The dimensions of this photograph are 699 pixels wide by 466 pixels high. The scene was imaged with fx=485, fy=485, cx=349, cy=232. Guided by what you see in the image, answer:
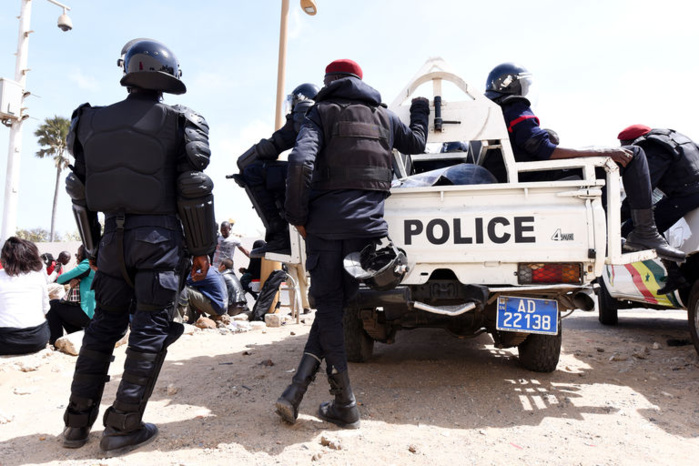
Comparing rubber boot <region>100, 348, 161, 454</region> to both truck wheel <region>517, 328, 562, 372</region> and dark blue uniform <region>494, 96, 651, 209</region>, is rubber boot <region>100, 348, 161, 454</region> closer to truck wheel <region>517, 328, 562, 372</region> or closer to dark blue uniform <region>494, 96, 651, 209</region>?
truck wheel <region>517, 328, 562, 372</region>

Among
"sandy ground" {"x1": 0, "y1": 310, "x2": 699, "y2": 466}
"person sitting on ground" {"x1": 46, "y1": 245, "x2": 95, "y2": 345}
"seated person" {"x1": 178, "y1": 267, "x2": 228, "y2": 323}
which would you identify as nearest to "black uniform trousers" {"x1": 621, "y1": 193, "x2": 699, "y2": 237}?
"sandy ground" {"x1": 0, "y1": 310, "x2": 699, "y2": 466}

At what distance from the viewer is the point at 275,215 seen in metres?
4.10

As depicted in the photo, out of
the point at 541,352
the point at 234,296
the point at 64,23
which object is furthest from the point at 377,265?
the point at 64,23

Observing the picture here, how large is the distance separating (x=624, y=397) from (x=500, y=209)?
1658 millimetres

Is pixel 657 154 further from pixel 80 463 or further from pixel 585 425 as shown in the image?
pixel 80 463

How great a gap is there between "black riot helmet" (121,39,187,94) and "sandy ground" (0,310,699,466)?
2.04 m

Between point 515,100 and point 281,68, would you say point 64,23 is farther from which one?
point 515,100

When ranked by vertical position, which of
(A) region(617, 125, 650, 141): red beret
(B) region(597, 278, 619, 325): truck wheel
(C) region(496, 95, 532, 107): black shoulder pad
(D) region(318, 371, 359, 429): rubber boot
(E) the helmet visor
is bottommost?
(D) region(318, 371, 359, 429): rubber boot

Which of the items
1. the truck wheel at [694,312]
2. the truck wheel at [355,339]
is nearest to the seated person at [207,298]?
the truck wheel at [355,339]

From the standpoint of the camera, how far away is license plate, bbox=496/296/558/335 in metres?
3.20

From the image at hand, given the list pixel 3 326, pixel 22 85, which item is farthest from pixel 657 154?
pixel 22 85

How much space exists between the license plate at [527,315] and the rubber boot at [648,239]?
3.51ft

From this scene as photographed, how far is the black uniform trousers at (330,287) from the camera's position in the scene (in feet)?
9.57


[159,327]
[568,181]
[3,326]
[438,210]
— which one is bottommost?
[3,326]
